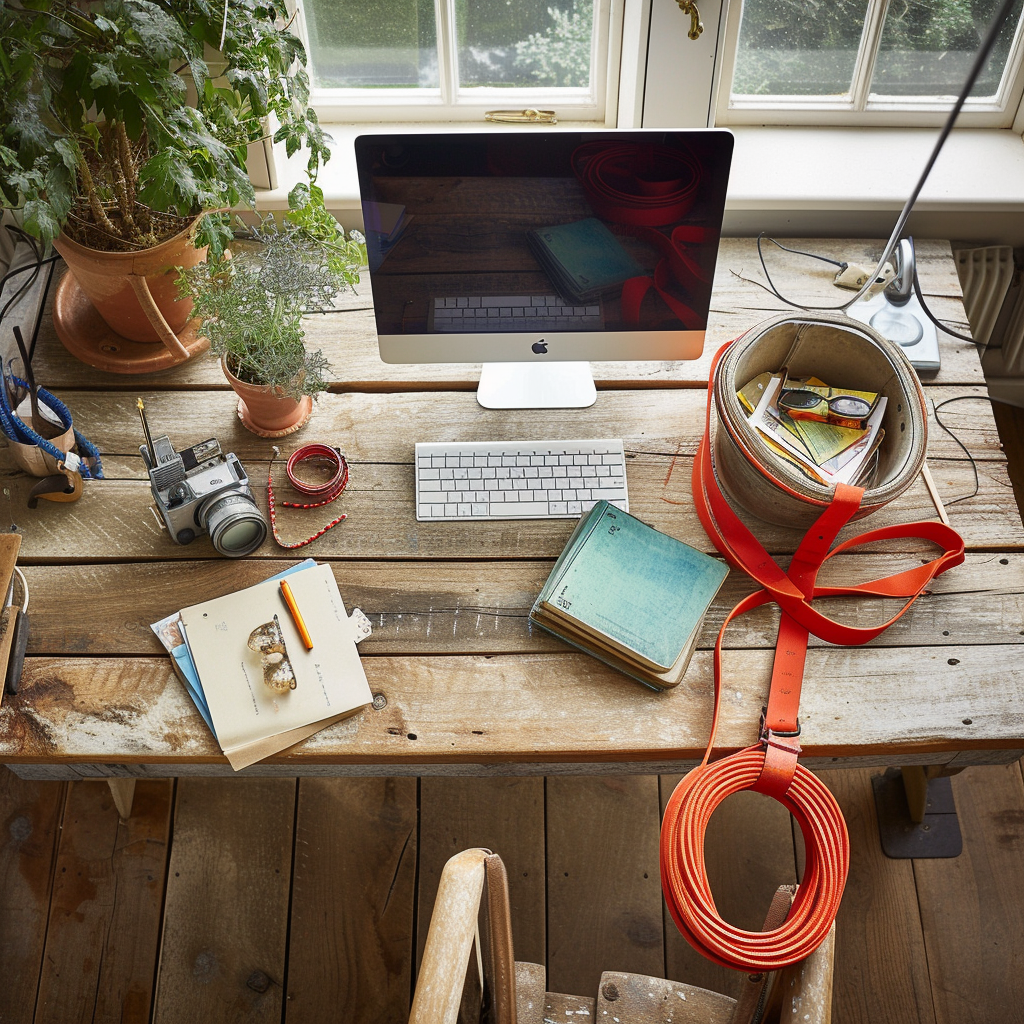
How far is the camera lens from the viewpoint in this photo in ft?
4.02

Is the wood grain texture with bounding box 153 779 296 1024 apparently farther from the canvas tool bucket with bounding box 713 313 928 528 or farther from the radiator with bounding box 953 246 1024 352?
the radiator with bounding box 953 246 1024 352

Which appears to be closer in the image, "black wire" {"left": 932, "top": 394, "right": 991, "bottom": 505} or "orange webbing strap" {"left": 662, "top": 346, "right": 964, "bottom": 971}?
"orange webbing strap" {"left": 662, "top": 346, "right": 964, "bottom": 971}

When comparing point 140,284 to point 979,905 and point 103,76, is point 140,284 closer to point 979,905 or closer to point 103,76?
point 103,76

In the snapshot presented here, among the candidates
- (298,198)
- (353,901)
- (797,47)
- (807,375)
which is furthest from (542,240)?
(353,901)

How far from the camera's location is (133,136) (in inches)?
43.4

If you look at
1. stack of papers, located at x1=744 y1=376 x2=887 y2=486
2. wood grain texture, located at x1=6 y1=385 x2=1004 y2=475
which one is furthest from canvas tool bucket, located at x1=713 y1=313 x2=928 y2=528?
wood grain texture, located at x1=6 y1=385 x2=1004 y2=475

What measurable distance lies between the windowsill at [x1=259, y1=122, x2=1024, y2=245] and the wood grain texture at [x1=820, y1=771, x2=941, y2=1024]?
1.13 metres

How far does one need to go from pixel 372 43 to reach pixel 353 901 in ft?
5.43

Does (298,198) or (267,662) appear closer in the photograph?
(267,662)

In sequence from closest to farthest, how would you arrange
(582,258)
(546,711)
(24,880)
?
1. (546,711)
2. (582,258)
3. (24,880)

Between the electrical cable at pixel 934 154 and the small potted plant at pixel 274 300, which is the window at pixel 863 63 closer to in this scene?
the electrical cable at pixel 934 154

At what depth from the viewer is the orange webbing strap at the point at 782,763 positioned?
1040mm

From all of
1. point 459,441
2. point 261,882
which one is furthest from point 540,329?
point 261,882

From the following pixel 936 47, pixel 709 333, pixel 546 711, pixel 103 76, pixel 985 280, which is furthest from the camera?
pixel 985 280
